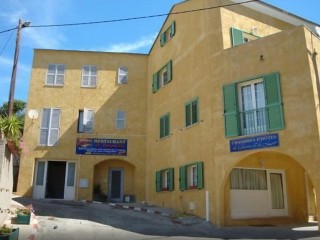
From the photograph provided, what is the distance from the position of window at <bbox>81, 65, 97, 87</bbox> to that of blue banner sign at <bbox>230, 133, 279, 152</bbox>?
485 inches

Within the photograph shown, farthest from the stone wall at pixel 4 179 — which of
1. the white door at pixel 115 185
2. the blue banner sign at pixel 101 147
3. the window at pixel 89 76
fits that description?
the window at pixel 89 76

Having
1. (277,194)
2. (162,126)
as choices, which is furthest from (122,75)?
(277,194)

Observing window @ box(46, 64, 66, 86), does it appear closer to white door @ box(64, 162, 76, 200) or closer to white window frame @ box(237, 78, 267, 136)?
white door @ box(64, 162, 76, 200)

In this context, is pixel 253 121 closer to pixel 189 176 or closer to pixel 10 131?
pixel 189 176

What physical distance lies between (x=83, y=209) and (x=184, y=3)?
38.4 feet

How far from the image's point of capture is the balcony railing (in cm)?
1355

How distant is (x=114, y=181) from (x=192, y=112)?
814 cm

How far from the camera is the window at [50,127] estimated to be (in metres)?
22.3

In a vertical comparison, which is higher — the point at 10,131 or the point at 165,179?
the point at 10,131

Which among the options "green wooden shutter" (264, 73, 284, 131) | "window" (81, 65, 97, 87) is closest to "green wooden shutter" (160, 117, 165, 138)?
"window" (81, 65, 97, 87)

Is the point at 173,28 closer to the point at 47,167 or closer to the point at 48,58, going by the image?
the point at 48,58

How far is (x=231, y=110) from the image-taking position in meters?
14.4

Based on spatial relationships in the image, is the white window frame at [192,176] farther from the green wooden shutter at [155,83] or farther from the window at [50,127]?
the window at [50,127]

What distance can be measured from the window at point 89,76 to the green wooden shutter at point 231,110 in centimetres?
1132
